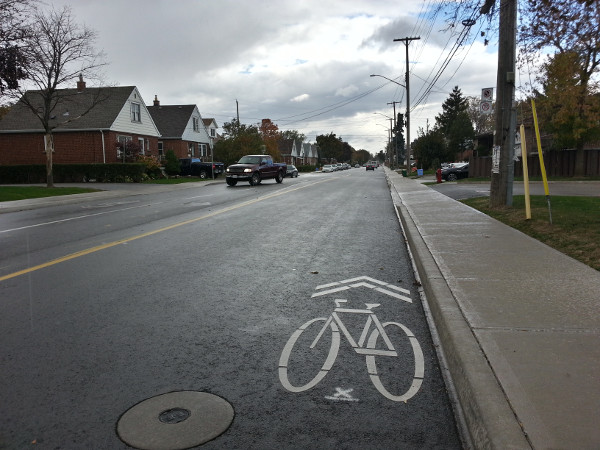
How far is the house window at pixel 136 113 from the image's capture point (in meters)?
40.8

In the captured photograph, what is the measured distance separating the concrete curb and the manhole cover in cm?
150

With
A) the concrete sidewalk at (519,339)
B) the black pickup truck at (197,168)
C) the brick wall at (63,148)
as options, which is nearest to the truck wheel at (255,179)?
the black pickup truck at (197,168)

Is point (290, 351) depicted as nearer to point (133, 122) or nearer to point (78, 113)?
point (78, 113)

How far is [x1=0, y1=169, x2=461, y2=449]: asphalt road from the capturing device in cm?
293

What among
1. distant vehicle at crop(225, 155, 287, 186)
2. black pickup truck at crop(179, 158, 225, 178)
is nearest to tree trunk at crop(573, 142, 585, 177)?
distant vehicle at crop(225, 155, 287, 186)

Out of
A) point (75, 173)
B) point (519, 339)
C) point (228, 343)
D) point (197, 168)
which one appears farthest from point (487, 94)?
point (197, 168)

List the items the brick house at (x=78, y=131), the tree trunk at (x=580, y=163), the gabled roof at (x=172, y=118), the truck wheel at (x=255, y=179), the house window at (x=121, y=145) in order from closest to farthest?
the truck wheel at (x=255, y=179) < the tree trunk at (x=580, y=163) < the brick house at (x=78, y=131) < the house window at (x=121, y=145) < the gabled roof at (x=172, y=118)

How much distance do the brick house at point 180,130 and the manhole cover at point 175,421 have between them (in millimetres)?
47636

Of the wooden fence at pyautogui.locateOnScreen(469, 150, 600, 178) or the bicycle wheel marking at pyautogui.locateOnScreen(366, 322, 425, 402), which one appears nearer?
the bicycle wheel marking at pyautogui.locateOnScreen(366, 322, 425, 402)

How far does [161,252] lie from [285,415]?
547 cm

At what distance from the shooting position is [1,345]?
4094 mm

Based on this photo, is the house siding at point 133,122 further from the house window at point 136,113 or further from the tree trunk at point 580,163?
the tree trunk at point 580,163

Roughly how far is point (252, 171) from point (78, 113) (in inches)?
758

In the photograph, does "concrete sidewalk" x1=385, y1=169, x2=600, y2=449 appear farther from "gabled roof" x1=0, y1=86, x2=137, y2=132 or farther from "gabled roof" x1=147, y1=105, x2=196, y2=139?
"gabled roof" x1=147, y1=105, x2=196, y2=139
